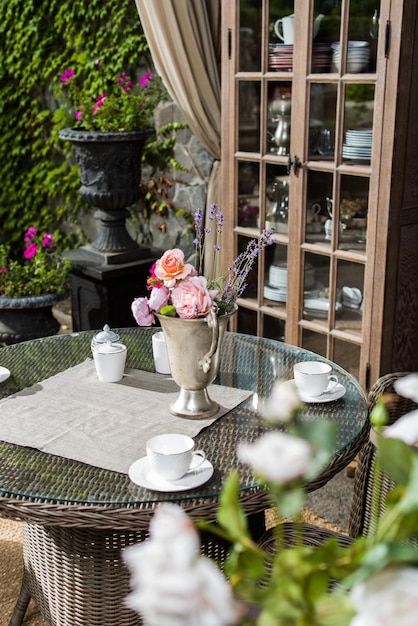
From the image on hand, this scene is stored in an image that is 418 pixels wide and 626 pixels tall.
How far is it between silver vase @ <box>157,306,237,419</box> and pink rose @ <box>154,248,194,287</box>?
9 cm

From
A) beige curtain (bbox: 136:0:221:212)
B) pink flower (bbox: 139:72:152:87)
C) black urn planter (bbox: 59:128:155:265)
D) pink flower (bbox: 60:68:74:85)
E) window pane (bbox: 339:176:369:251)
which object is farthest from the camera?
pink flower (bbox: 60:68:74:85)

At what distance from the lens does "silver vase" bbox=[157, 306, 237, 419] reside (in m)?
1.83

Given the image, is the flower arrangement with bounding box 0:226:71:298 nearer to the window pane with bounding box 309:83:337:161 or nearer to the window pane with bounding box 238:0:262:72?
the window pane with bounding box 238:0:262:72

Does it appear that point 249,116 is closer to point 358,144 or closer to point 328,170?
point 328,170

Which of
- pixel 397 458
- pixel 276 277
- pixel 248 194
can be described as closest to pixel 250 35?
pixel 248 194

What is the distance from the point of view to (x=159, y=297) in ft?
6.02

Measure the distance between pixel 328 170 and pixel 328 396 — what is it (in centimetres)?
129

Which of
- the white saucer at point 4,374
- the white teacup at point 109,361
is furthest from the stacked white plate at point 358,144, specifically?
the white saucer at point 4,374

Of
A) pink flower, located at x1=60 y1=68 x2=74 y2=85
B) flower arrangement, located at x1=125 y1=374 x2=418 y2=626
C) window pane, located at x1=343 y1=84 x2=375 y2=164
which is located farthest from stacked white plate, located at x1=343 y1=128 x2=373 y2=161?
flower arrangement, located at x1=125 y1=374 x2=418 y2=626

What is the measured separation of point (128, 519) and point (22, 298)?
2.53 meters

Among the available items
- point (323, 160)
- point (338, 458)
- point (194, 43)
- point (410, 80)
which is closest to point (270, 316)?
point (323, 160)

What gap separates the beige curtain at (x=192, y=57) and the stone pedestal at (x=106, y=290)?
22.8 inches

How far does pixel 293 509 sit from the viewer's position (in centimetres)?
67

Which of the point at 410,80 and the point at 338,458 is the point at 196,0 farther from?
the point at 338,458
